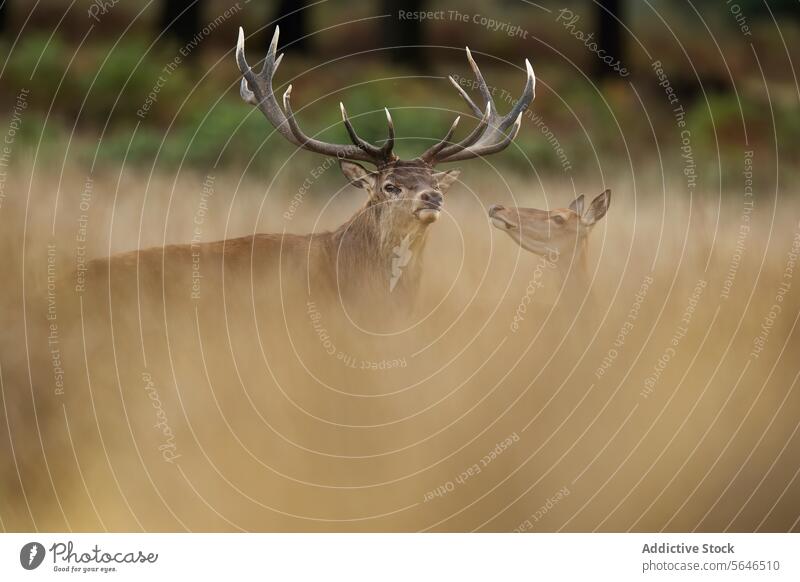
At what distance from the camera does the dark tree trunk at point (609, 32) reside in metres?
19.8

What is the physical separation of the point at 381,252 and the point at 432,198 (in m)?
0.68

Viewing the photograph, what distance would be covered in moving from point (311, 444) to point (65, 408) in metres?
1.46

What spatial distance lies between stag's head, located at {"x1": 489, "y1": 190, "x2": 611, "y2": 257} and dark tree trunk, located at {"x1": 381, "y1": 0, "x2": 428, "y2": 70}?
8771 millimetres

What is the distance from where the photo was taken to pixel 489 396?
26.3 feet

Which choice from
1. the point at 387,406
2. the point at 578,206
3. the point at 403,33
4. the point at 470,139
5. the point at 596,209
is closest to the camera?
the point at 387,406

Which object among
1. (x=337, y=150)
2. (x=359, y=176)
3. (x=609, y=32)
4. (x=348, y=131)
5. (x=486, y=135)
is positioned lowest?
(x=359, y=176)

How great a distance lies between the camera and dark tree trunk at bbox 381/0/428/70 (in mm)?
18609

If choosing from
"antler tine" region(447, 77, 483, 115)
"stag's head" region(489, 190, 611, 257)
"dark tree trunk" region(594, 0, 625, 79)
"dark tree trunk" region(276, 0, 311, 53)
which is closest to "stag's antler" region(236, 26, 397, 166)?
"antler tine" region(447, 77, 483, 115)

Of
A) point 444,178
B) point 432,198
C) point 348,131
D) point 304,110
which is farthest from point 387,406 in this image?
point 304,110

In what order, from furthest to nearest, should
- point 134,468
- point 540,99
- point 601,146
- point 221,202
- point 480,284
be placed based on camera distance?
point 540,99, point 601,146, point 221,202, point 480,284, point 134,468

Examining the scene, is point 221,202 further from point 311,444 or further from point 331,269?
point 311,444

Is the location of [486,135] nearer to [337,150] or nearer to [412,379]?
[337,150]

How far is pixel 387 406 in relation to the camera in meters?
7.80

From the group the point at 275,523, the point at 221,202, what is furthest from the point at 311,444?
the point at 221,202
